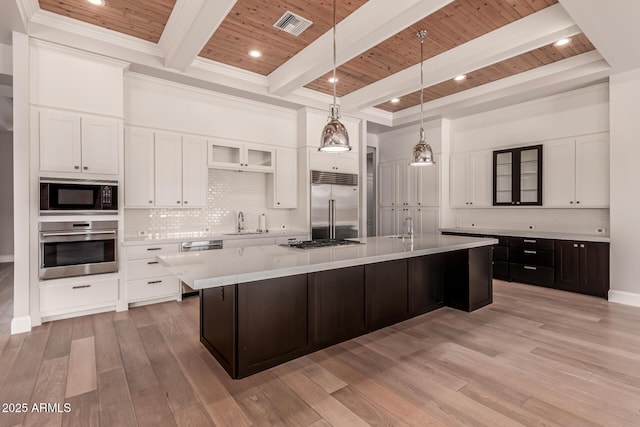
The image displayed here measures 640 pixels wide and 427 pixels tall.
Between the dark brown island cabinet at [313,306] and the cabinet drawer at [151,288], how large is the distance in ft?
5.22

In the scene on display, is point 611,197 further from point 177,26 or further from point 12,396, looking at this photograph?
point 12,396

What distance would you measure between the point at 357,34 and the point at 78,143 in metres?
3.32

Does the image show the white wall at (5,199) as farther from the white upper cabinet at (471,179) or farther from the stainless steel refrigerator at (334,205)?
the white upper cabinet at (471,179)

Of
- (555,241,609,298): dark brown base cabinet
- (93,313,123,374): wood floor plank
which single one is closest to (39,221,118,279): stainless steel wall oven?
(93,313,123,374): wood floor plank

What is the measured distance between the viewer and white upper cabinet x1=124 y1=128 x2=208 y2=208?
14.2 ft

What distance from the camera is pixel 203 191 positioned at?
16.0 ft

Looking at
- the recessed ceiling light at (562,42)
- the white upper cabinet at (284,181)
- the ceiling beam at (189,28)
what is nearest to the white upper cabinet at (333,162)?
the white upper cabinet at (284,181)

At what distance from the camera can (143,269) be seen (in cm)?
416

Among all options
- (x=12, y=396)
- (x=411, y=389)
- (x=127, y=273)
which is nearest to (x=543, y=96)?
(x=411, y=389)

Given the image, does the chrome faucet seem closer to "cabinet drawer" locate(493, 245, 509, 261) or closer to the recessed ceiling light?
"cabinet drawer" locate(493, 245, 509, 261)

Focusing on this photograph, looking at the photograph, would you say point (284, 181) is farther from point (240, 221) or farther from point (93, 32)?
point (93, 32)

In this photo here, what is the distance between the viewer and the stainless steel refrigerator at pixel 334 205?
5727mm

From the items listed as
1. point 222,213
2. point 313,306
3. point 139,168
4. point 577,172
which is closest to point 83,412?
point 313,306

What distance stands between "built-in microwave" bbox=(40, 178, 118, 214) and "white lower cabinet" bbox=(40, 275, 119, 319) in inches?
30.9
